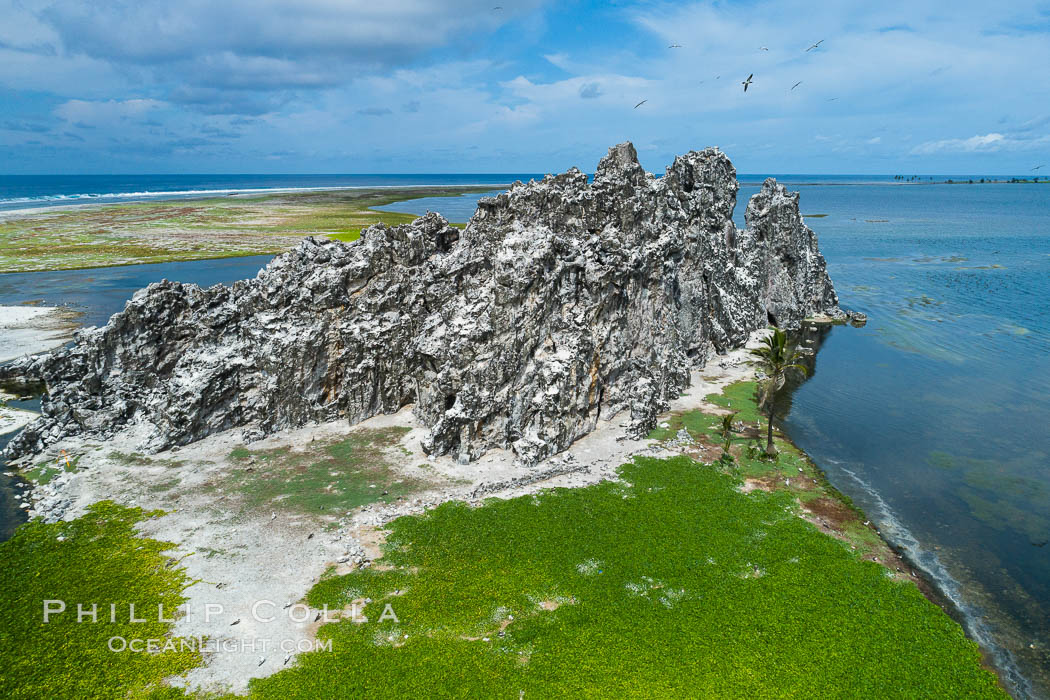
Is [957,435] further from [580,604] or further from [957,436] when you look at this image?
[580,604]

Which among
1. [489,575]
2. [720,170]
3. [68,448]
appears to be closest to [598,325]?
[489,575]

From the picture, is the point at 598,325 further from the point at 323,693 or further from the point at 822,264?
the point at 822,264

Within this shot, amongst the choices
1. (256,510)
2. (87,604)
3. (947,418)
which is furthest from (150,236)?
(947,418)

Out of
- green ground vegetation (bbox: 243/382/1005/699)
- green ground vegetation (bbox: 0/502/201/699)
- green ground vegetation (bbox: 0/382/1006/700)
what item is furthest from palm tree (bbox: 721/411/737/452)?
green ground vegetation (bbox: 0/502/201/699)

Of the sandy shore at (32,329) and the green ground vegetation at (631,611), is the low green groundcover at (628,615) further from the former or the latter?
the sandy shore at (32,329)

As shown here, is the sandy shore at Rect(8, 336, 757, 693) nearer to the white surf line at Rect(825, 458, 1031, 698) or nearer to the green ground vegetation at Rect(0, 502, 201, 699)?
the green ground vegetation at Rect(0, 502, 201, 699)

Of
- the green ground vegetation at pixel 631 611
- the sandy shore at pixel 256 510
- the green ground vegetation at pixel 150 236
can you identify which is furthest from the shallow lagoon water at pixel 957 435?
the green ground vegetation at pixel 150 236
